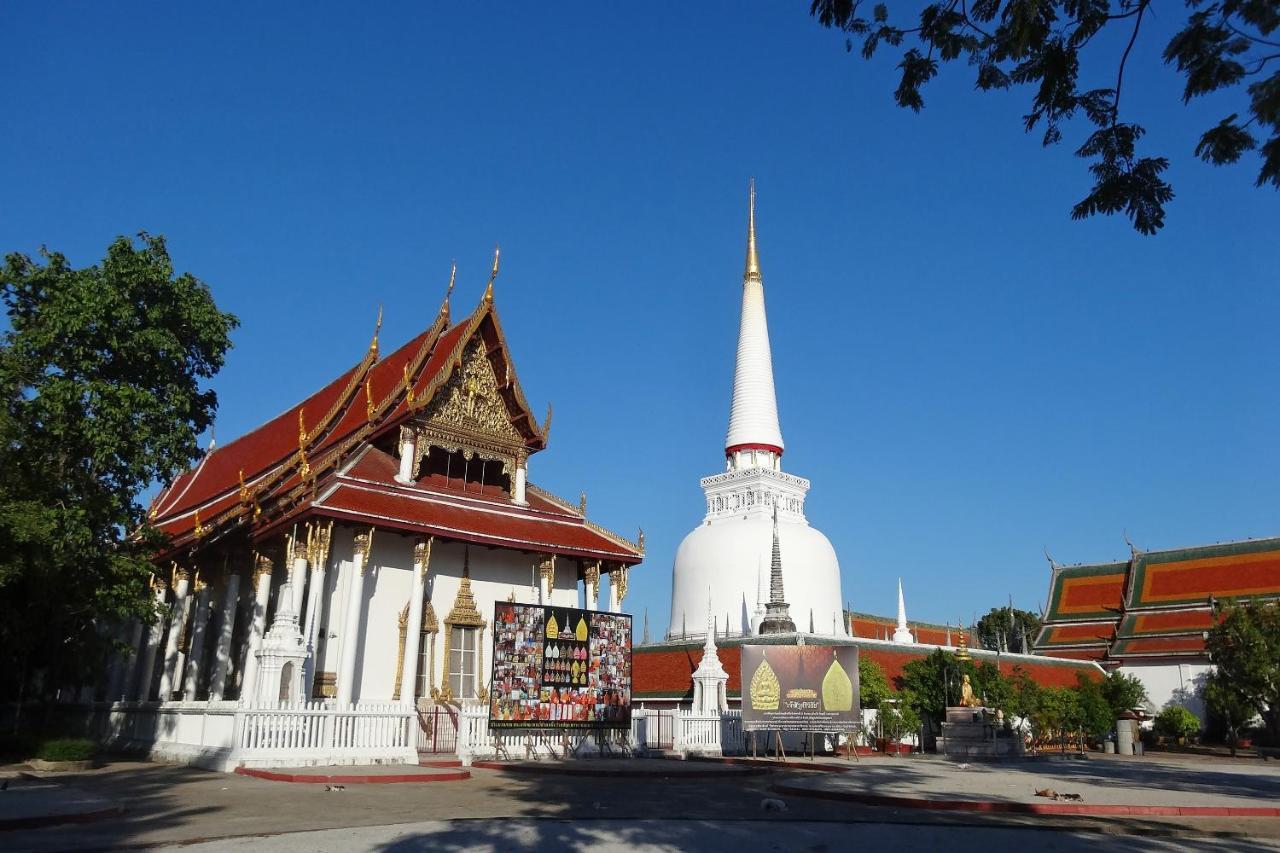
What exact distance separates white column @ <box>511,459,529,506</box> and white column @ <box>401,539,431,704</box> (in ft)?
12.8

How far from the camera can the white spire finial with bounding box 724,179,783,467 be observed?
45.2 m

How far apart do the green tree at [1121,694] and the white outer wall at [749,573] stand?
10772 mm

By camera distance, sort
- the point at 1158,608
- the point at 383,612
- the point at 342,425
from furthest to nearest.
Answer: the point at 1158,608 → the point at 342,425 → the point at 383,612

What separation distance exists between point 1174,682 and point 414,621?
31.8m

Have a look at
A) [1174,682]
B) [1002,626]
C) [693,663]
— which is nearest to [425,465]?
[693,663]

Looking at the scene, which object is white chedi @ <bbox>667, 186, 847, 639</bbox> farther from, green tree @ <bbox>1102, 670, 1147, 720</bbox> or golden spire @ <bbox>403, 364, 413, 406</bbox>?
golden spire @ <bbox>403, 364, 413, 406</bbox>

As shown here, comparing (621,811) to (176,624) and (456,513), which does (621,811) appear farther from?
(176,624)

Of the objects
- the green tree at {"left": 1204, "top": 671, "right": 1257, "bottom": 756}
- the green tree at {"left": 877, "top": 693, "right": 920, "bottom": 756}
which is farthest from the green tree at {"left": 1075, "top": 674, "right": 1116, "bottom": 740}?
the green tree at {"left": 877, "top": 693, "right": 920, "bottom": 756}

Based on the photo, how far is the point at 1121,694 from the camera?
116 feet

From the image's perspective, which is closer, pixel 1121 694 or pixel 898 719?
pixel 898 719

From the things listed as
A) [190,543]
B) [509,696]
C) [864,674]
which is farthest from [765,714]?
[190,543]

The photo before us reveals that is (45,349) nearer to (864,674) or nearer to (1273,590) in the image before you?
(864,674)

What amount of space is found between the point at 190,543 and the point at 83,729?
4.94 meters

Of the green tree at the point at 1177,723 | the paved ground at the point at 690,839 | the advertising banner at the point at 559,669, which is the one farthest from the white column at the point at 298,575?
the green tree at the point at 1177,723
